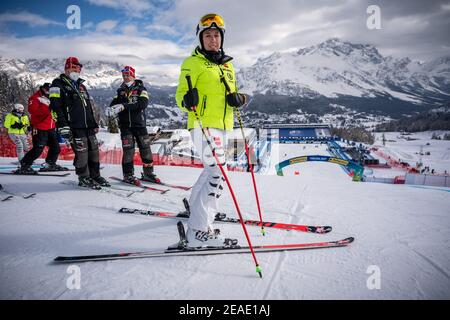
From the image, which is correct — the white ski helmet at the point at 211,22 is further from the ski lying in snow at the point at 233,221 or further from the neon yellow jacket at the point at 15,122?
the neon yellow jacket at the point at 15,122

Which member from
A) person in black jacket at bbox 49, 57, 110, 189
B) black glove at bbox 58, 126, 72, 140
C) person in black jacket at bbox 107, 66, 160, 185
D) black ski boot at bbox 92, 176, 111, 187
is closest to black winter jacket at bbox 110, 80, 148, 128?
person in black jacket at bbox 107, 66, 160, 185

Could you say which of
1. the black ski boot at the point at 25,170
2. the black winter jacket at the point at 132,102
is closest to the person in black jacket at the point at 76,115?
the black winter jacket at the point at 132,102

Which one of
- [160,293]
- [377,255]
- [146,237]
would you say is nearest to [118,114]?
[146,237]

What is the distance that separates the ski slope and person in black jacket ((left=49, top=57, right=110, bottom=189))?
2.24 feet

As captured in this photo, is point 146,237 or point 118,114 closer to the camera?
point 146,237

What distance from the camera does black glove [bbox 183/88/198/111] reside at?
2.79 metres

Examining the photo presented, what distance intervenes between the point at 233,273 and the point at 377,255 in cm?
165

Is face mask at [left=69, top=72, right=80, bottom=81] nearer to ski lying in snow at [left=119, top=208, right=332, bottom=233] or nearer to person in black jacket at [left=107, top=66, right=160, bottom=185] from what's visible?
person in black jacket at [left=107, top=66, right=160, bottom=185]

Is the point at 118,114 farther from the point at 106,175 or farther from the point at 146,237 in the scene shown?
the point at 146,237

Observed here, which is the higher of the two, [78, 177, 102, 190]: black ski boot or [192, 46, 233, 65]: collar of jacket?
[192, 46, 233, 65]: collar of jacket

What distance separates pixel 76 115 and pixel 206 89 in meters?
3.71

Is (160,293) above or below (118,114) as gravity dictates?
→ below

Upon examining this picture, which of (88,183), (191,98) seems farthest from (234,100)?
(88,183)
